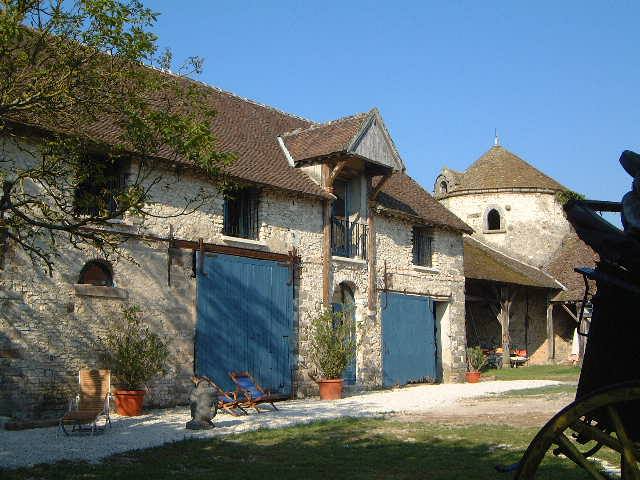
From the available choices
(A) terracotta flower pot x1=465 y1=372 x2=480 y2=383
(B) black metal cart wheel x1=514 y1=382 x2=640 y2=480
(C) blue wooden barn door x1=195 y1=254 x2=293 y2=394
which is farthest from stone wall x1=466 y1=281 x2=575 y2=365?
(B) black metal cart wheel x1=514 y1=382 x2=640 y2=480

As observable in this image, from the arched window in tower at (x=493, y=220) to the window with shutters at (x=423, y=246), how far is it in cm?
1087

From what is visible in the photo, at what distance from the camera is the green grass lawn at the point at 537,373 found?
65.5ft

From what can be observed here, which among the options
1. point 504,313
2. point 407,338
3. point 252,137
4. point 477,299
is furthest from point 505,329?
point 252,137

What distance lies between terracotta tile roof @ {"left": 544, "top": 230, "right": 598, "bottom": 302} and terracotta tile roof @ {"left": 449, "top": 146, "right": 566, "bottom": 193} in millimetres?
2596

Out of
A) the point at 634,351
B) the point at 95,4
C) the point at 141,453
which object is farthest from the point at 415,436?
the point at 95,4

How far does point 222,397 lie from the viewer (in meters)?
12.5

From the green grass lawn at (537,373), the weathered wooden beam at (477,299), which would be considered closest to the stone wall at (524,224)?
the weathered wooden beam at (477,299)

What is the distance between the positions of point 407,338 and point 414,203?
3.92 m

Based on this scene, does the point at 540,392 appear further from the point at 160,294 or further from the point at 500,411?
the point at 160,294

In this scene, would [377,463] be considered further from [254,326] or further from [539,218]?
[539,218]

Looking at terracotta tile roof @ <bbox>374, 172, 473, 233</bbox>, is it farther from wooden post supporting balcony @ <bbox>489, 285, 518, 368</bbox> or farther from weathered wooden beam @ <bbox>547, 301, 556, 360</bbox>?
weathered wooden beam @ <bbox>547, 301, 556, 360</bbox>

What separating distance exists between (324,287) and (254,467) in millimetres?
8991

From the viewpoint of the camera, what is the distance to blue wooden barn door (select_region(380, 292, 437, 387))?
1753 centimetres

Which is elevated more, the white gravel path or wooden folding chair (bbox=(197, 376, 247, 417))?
wooden folding chair (bbox=(197, 376, 247, 417))
